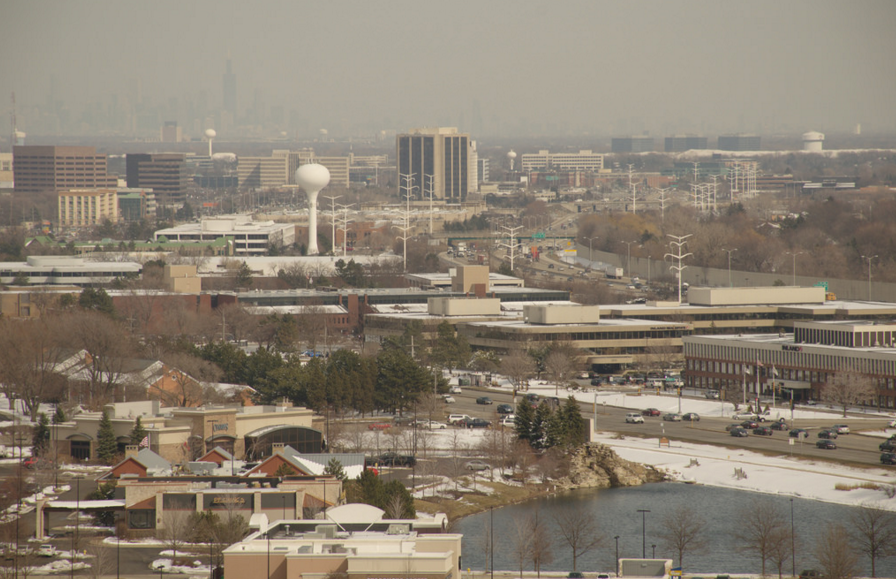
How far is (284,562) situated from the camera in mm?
18141

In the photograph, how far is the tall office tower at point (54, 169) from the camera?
481 feet

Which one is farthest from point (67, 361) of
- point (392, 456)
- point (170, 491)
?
point (170, 491)

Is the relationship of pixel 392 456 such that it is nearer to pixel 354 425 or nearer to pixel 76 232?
pixel 354 425

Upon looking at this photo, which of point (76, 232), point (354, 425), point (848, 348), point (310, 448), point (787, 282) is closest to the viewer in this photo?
point (310, 448)

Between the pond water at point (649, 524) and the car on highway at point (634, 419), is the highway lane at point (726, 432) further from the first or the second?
the pond water at point (649, 524)

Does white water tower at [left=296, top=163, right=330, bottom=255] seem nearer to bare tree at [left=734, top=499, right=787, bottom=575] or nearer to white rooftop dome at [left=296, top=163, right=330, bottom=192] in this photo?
white rooftop dome at [left=296, top=163, right=330, bottom=192]

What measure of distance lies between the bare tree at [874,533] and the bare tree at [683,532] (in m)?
2.63

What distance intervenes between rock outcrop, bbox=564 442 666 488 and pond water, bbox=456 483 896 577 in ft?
1.38

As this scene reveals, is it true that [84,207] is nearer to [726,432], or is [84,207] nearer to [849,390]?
[849,390]

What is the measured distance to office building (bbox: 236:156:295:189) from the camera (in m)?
184

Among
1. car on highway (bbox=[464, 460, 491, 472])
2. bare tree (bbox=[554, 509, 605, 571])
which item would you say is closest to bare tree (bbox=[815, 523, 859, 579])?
bare tree (bbox=[554, 509, 605, 571])

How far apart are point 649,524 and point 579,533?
2014 millimetres

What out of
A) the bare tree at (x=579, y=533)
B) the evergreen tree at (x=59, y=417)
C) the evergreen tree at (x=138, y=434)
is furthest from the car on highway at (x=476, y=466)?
the evergreen tree at (x=59, y=417)

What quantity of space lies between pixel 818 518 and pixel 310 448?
11.0 m
